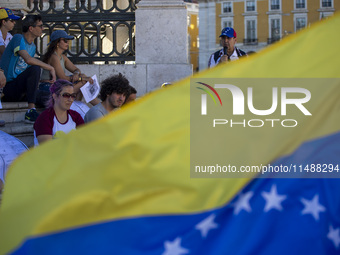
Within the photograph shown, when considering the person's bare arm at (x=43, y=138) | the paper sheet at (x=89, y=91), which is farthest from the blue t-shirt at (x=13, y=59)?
the person's bare arm at (x=43, y=138)

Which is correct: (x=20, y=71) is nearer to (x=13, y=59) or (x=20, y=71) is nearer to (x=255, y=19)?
(x=13, y=59)

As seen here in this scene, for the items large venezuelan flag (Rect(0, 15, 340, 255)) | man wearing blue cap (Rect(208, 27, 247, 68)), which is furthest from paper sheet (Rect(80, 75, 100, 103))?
large venezuelan flag (Rect(0, 15, 340, 255))

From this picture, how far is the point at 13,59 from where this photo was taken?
6.98m

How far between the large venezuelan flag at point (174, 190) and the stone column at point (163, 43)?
5746 mm

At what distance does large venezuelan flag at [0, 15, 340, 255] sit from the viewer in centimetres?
241

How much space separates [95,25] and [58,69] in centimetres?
178

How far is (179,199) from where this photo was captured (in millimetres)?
2467

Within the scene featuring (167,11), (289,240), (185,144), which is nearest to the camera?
(289,240)

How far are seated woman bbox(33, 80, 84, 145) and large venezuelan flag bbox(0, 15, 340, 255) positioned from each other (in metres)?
2.40

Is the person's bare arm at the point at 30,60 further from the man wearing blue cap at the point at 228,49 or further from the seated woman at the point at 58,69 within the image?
the man wearing blue cap at the point at 228,49

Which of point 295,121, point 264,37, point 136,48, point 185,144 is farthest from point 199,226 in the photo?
point 264,37

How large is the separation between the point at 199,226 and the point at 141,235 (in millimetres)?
250

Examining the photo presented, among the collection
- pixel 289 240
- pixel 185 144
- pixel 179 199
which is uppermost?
pixel 185 144

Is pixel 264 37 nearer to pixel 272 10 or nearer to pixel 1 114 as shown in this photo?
pixel 272 10
